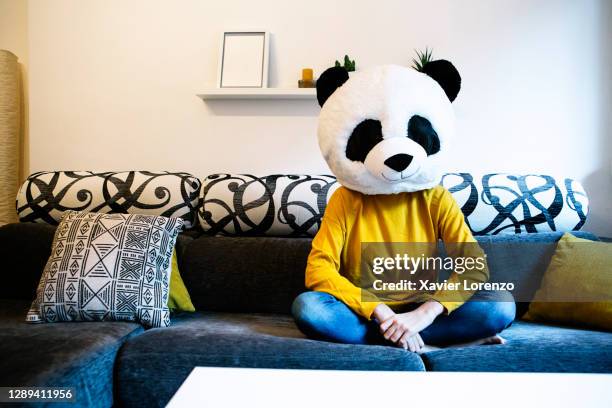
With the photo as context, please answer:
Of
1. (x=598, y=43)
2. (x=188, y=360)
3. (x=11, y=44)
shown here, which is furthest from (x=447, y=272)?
(x=11, y=44)

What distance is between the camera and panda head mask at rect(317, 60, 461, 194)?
3.60 ft

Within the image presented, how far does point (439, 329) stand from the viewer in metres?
1.12

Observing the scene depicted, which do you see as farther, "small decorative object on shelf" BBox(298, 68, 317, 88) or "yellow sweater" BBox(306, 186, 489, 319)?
"small decorative object on shelf" BBox(298, 68, 317, 88)

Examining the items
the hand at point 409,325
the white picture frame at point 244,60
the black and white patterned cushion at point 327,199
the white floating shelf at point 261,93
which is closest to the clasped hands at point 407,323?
the hand at point 409,325

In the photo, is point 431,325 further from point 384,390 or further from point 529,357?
point 384,390

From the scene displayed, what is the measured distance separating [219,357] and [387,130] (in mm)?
670

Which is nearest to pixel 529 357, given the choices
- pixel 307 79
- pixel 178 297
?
pixel 178 297

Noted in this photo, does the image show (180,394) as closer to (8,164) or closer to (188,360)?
(188,360)

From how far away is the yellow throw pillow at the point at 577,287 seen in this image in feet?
3.97

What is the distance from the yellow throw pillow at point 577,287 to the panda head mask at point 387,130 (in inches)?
19.9

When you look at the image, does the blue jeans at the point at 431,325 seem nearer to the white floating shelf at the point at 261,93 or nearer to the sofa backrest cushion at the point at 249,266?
the sofa backrest cushion at the point at 249,266

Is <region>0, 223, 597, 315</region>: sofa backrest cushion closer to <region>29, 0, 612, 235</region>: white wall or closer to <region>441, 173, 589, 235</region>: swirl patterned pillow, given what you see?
<region>441, 173, 589, 235</region>: swirl patterned pillow

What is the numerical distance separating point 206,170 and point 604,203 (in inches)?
64.7

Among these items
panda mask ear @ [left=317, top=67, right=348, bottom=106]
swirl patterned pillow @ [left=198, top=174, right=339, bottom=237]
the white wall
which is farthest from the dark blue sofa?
the white wall
